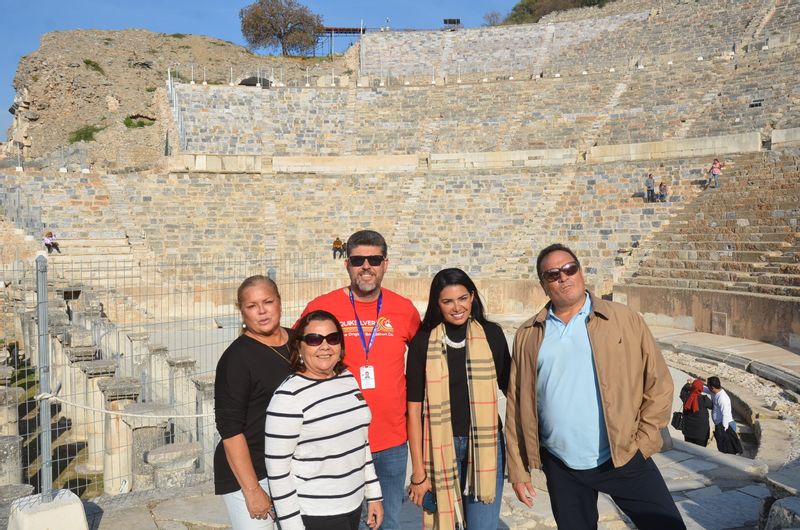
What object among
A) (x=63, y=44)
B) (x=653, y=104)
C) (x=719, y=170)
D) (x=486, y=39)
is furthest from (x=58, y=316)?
(x=63, y=44)

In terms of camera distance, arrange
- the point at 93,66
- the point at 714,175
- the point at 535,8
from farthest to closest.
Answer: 1. the point at 535,8
2. the point at 93,66
3. the point at 714,175

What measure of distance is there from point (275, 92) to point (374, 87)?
415 centimetres

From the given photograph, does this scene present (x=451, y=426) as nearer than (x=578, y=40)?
Yes

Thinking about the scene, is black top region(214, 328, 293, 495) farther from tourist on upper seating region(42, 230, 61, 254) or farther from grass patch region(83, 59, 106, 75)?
grass patch region(83, 59, 106, 75)

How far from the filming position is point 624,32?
33.2 m

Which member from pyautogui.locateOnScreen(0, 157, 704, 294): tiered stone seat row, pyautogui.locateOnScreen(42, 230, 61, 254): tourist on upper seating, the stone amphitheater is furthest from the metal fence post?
pyautogui.locateOnScreen(42, 230, 61, 254): tourist on upper seating

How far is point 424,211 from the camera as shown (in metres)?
21.0

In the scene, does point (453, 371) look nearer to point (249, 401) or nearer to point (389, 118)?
point (249, 401)

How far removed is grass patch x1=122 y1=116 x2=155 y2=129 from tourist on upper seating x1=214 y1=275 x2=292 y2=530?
35.4 m

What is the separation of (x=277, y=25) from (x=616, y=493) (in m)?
48.4

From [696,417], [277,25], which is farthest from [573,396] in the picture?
[277,25]

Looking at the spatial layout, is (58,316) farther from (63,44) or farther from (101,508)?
(63,44)

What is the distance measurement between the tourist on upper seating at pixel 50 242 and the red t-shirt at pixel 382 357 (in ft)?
54.7

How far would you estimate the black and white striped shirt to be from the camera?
2.69 meters
